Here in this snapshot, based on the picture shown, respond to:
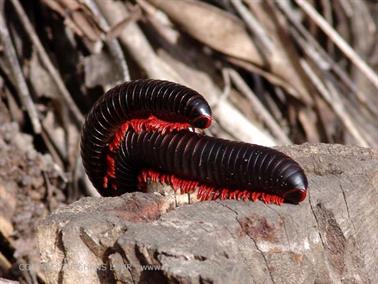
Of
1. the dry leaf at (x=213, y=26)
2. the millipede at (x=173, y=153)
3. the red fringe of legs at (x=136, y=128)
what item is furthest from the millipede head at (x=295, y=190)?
the dry leaf at (x=213, y=26)

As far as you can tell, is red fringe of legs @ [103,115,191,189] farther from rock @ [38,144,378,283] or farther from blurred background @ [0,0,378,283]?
Result: blurred background @ [0,0,378,283]

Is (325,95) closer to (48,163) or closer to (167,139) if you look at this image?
(48,163)

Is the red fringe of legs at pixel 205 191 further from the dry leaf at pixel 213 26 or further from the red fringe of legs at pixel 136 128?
the dry leaf at pixel 213 26

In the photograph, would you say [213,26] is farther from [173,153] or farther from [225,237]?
[225,237]

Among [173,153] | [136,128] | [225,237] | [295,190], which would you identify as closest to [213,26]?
[136,128]

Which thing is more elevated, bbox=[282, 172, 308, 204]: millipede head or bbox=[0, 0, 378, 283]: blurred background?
bbox=[282, 172, 308, 204]: millipede head

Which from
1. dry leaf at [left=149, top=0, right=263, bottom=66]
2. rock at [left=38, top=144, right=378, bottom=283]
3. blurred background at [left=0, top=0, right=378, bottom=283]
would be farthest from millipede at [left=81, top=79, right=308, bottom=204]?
dry leaf at [left=149, top=0, right=263, bottom=66]
